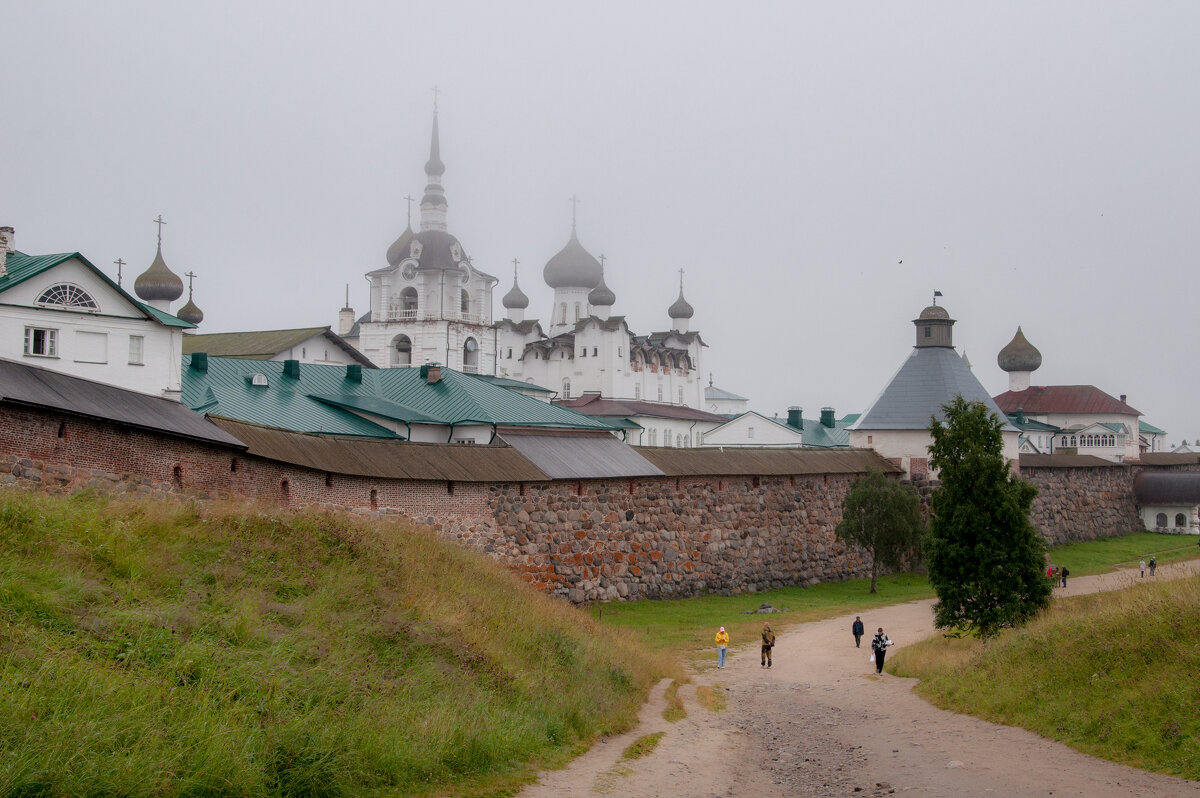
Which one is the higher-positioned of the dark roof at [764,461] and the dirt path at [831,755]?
the dark roof at [764,461]

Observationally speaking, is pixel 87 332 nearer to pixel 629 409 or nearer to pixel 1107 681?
pixel 1107 681

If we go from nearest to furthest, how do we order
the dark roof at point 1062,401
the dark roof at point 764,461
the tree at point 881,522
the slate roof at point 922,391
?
the dark roof at point 764,461
the tree at point 881,522
the slate roof at point 922,391
the dark roof at point 1062,401

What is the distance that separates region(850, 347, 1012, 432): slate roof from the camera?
1405 inches

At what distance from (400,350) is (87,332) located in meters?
47.4

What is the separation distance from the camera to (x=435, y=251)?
65438mm

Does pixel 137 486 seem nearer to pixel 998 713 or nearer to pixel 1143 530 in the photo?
pixel 998 713

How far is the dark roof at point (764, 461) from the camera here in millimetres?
26188

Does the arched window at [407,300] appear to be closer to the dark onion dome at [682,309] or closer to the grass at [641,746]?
the dark onion dome at [682,309]

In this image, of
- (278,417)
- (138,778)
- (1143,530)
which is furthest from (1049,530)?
(138,778)

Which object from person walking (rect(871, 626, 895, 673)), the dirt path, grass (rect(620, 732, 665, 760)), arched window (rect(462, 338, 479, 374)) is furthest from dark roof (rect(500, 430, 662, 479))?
arched window (rect(462, 338, 479, 374))

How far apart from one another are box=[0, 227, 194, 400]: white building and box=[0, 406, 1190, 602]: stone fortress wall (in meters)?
3.50

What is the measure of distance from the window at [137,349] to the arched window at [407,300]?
152ft

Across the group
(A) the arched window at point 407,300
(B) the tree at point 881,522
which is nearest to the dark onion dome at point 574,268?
(A) the arched window at point 407,300

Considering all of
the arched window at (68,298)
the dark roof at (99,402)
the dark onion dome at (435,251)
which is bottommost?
the dark roof at (99,402)
